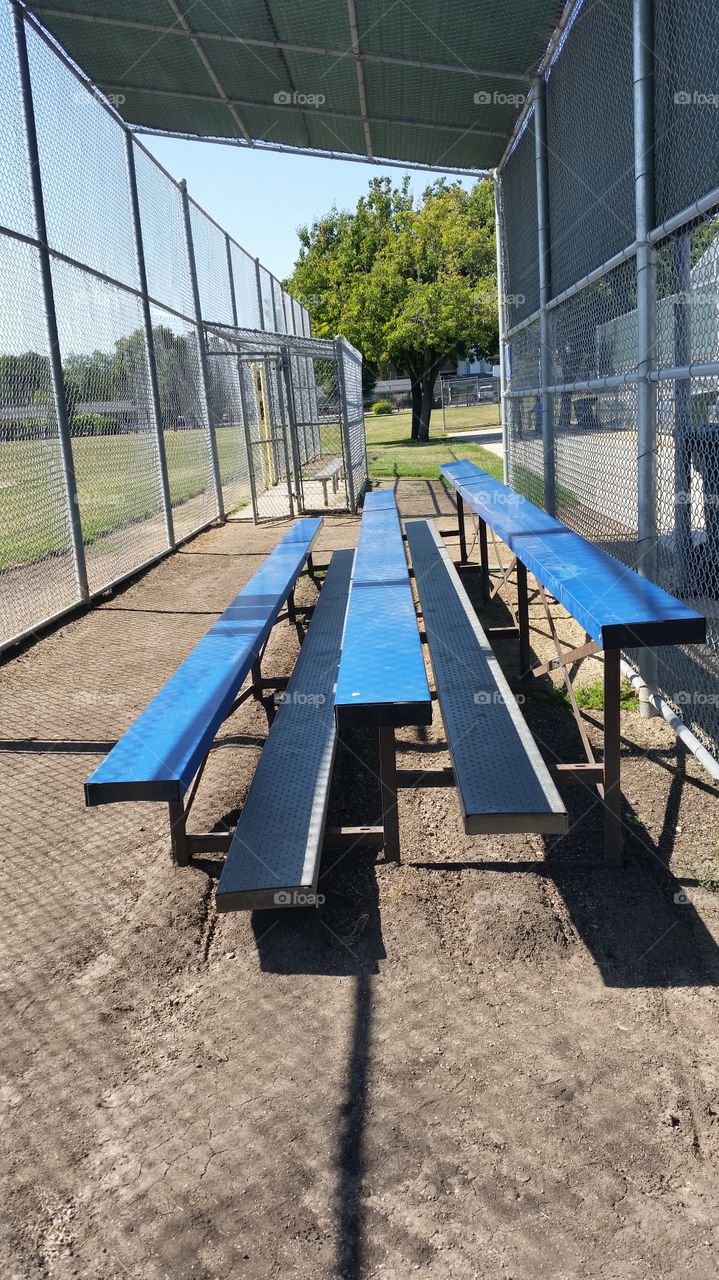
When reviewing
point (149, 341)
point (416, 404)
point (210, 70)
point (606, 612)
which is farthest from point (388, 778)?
point (416, 404)

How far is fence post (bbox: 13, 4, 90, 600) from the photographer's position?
708 centimetres

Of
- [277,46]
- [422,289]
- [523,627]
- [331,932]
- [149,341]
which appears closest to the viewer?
[331,932]

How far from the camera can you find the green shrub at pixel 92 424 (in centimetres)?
824

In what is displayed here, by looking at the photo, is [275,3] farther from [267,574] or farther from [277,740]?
[277,740]

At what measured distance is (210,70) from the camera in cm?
816

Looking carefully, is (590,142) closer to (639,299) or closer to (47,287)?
(639,299)

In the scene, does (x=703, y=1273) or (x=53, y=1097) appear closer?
(x=703, y=1273)

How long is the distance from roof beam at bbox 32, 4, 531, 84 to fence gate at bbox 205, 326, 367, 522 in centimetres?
575

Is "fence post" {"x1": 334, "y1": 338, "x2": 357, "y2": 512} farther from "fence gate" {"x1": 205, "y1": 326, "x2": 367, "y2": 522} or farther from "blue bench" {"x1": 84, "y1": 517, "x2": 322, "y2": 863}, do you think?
"blue bench" {"x1": 84, "y1": 517, "x2": 322, "y2": 863}

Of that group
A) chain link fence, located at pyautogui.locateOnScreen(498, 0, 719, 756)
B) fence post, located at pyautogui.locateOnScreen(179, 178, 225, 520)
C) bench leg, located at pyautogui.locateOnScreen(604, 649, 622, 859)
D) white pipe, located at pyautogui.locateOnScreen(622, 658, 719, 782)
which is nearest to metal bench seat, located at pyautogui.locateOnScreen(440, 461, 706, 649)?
bench leg, located at pyautogui.locateOnScreen(604, 649, 622, 859)

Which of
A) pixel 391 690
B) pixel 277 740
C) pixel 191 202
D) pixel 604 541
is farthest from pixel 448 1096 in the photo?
pixel 191 202

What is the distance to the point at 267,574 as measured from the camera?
6246 millimetres

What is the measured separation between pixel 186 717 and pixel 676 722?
2154 millimetres

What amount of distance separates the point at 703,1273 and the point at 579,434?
215 inches
